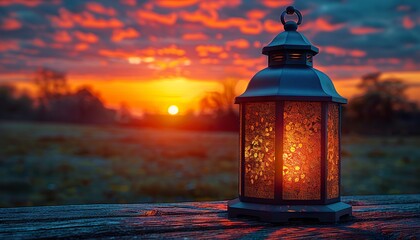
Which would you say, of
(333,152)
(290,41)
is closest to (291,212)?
(333,152)

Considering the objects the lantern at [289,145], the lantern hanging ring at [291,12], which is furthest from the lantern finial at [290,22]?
the lantern at [289,145]

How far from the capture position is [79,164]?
11.0 m

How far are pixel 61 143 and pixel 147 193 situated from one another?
707 cm

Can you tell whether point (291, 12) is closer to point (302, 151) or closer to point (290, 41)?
point (290, 41)

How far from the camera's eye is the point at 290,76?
97.4 inches

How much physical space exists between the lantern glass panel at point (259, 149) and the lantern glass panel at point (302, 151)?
69 millimetres

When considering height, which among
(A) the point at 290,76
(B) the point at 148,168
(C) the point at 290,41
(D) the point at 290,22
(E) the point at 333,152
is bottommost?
(B) the point at 148,168

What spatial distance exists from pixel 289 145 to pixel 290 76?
0.35m

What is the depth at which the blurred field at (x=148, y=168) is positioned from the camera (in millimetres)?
8312

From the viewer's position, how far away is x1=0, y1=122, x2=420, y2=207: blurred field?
8.31 metres

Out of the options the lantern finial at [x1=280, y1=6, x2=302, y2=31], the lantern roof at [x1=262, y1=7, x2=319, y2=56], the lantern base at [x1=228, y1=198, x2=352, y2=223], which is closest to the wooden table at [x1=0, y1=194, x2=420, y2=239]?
the lantern base at [x1=228, y1=198, x2=352, y2=223]

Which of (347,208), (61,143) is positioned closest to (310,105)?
(347,208)

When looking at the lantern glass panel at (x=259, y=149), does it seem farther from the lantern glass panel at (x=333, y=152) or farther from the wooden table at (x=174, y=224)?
the lantern glass panel at (x=333, y=152)

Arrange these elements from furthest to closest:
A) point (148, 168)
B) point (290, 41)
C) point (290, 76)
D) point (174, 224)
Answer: point (148, 168) → point (290, 41) → point (290, 76) → point (174, 224)
